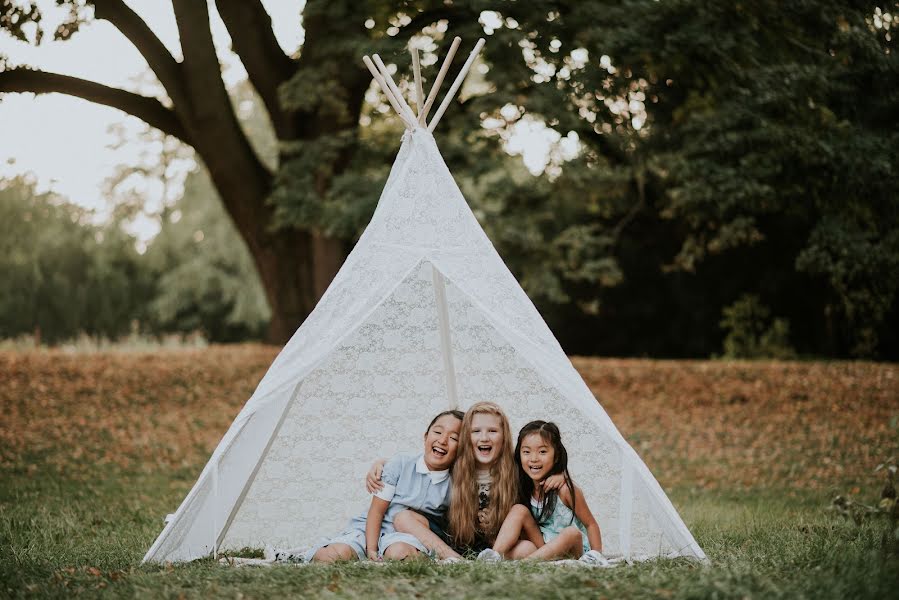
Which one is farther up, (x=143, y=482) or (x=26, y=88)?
(x=26, y=88)

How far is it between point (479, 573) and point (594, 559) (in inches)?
29.1

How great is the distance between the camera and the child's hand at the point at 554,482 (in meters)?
5.10

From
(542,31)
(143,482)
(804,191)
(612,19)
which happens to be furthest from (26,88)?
(804,191)

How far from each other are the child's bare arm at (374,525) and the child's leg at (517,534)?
0.61 metres

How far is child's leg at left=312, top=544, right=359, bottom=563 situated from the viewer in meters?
4.99

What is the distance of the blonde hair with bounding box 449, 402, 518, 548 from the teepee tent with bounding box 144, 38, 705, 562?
50cm

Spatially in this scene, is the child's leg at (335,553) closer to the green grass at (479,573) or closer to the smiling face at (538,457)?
the green grass at (479,573)

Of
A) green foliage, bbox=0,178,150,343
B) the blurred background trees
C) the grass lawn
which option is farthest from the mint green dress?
green foliage, bbox=0,178,150,343

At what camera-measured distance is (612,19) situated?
30.6 ft

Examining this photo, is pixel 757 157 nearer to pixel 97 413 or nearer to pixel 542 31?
pixel 542 31

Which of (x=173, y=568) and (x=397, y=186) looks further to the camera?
(x=397, y=186)

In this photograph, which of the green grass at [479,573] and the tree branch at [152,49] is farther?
the tree branch at [152,49]

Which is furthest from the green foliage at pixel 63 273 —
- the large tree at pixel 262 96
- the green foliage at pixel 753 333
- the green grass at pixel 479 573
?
the green grass at pixel 479 573

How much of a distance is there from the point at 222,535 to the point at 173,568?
0.70m
